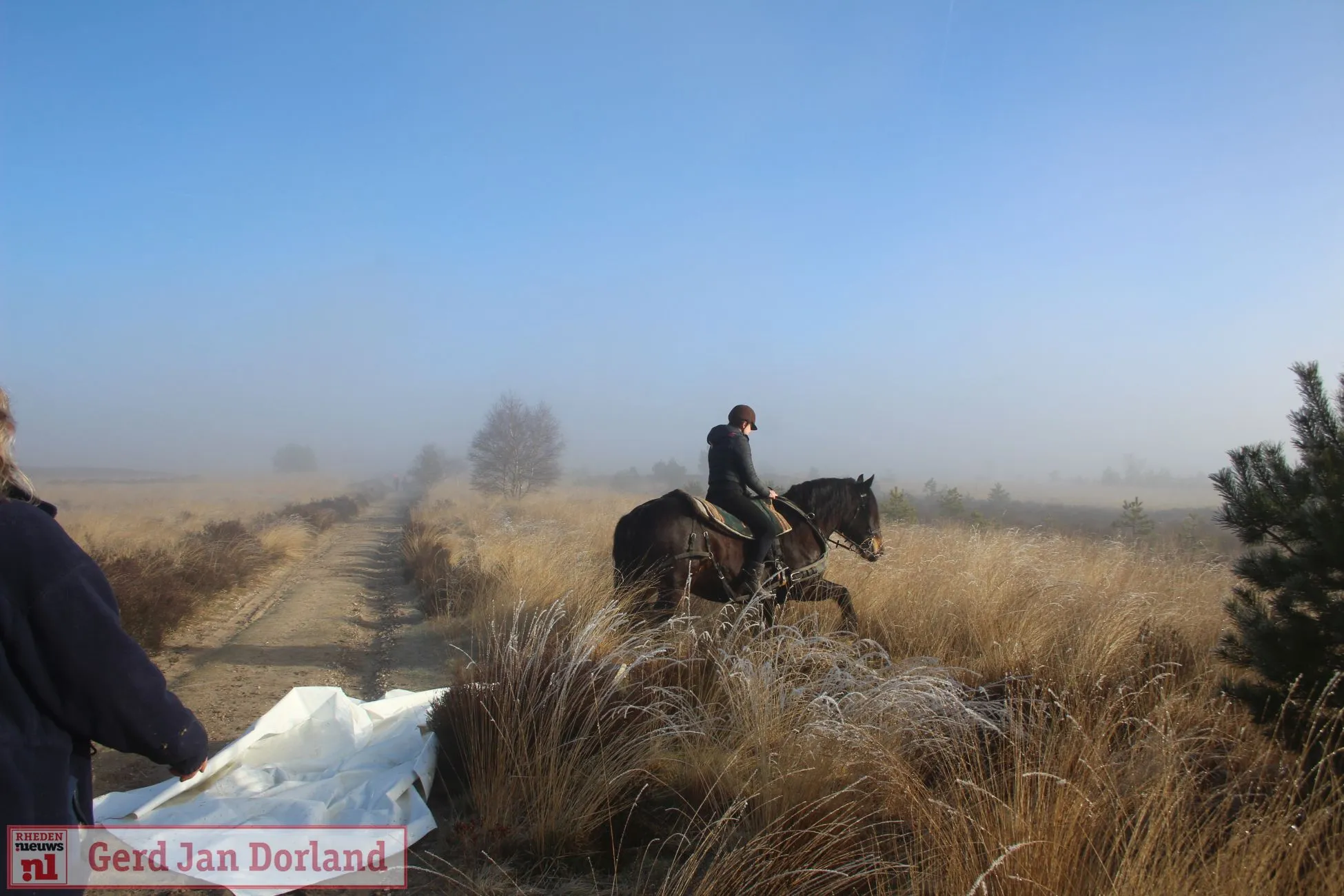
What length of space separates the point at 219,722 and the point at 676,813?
4180 mm

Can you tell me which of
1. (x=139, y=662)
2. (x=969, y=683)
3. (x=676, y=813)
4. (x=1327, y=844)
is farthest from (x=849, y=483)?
(x=139, y=662)

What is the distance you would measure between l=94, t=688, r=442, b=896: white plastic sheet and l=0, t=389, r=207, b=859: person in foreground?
56.0 inches

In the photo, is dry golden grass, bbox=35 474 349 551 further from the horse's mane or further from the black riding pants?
the horse's mane

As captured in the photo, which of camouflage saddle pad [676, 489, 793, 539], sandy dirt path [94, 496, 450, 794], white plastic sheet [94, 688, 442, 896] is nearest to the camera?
white plastic sheet [94, 688, 442, 896]

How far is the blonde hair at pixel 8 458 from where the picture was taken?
192cm

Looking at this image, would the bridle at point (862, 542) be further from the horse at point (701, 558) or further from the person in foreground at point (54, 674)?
the person in foreground at point (54, 674)

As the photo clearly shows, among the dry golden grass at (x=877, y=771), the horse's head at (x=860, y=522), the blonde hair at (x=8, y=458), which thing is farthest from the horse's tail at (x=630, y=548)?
the blonde hair at (x=8, y=458)

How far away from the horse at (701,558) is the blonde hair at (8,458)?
480 cm

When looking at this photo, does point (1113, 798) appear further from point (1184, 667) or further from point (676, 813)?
point (1184, 667)

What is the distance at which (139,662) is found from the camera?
2.03 metres

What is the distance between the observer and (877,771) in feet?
10.7

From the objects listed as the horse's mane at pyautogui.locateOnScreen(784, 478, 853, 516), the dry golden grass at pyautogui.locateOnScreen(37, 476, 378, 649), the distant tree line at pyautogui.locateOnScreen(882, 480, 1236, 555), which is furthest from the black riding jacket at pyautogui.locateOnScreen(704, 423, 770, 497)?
the dry golden grass at pyautogui.locateOnScreen(37, 476, 378, 649)

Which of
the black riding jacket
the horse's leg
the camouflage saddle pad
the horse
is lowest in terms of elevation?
the horse's leg

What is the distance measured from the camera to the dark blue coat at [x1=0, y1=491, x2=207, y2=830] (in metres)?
1.83
